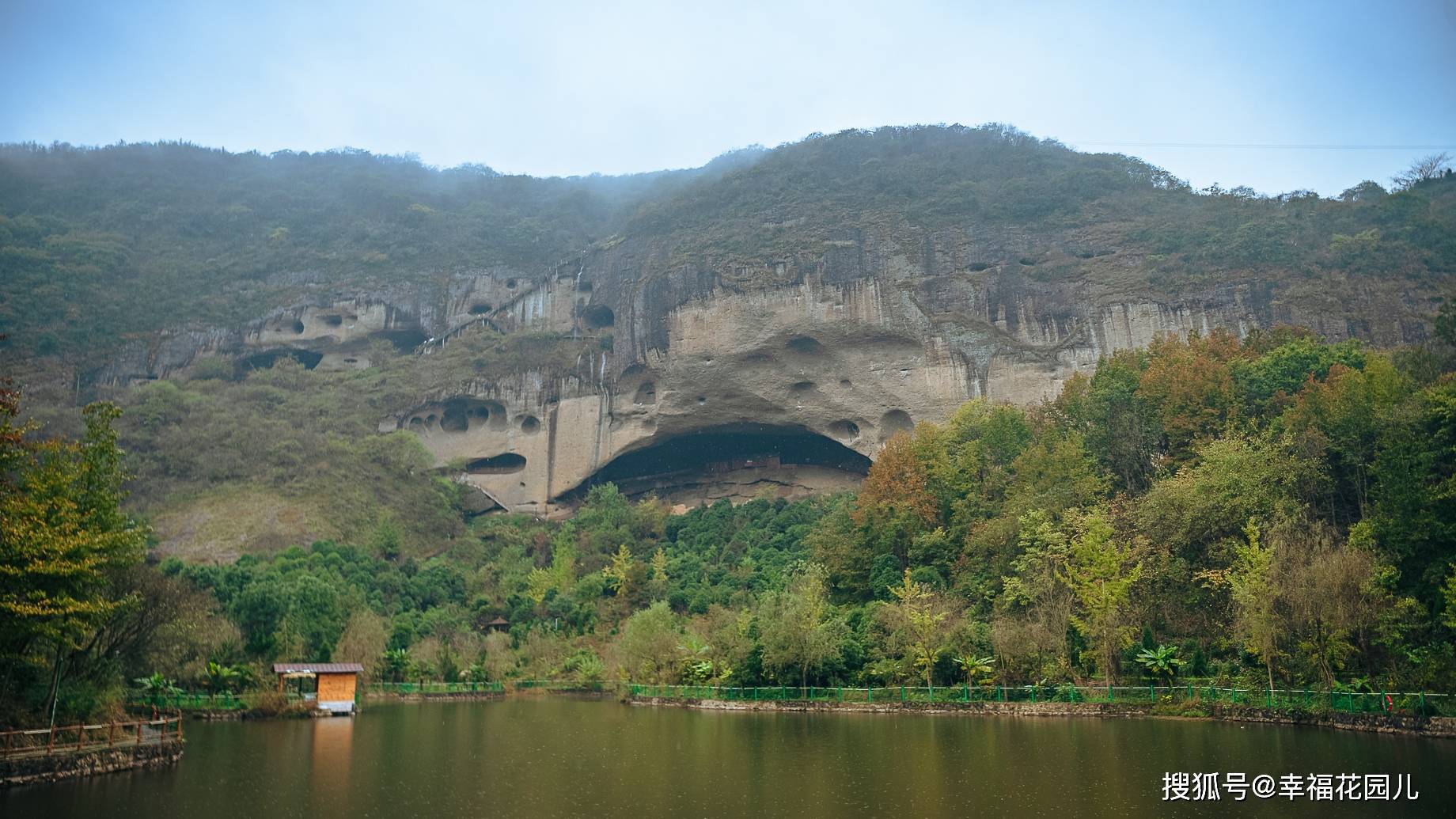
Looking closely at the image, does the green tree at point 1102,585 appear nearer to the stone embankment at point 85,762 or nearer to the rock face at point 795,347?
the rock face at point 795,347

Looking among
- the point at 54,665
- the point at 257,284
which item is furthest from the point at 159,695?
the point at 257,284

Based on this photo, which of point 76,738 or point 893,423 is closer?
point 76,738

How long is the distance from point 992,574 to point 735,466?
25.2 m

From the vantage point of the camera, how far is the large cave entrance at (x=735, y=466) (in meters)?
49.6

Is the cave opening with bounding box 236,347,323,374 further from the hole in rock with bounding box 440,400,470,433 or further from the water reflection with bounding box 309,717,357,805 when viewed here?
the water reflection with bounding box 309,717,357,805

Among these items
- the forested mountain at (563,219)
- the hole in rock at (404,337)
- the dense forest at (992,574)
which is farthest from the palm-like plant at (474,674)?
the hole in rock at (404,337)

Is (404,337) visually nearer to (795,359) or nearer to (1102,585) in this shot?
(795,359)

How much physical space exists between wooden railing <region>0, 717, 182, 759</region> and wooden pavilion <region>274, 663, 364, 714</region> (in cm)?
1020

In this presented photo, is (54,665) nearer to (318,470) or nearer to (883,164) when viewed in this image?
(318,470)

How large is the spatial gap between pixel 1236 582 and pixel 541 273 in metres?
46.2

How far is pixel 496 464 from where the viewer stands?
179 feet

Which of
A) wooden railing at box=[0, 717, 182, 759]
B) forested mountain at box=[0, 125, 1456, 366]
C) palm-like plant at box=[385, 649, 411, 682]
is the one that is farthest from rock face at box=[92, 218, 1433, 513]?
wooden railing at box=[0, 717, 182, 759]

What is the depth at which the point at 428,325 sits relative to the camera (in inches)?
2419

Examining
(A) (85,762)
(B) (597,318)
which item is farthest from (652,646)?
(B) (597,318)
